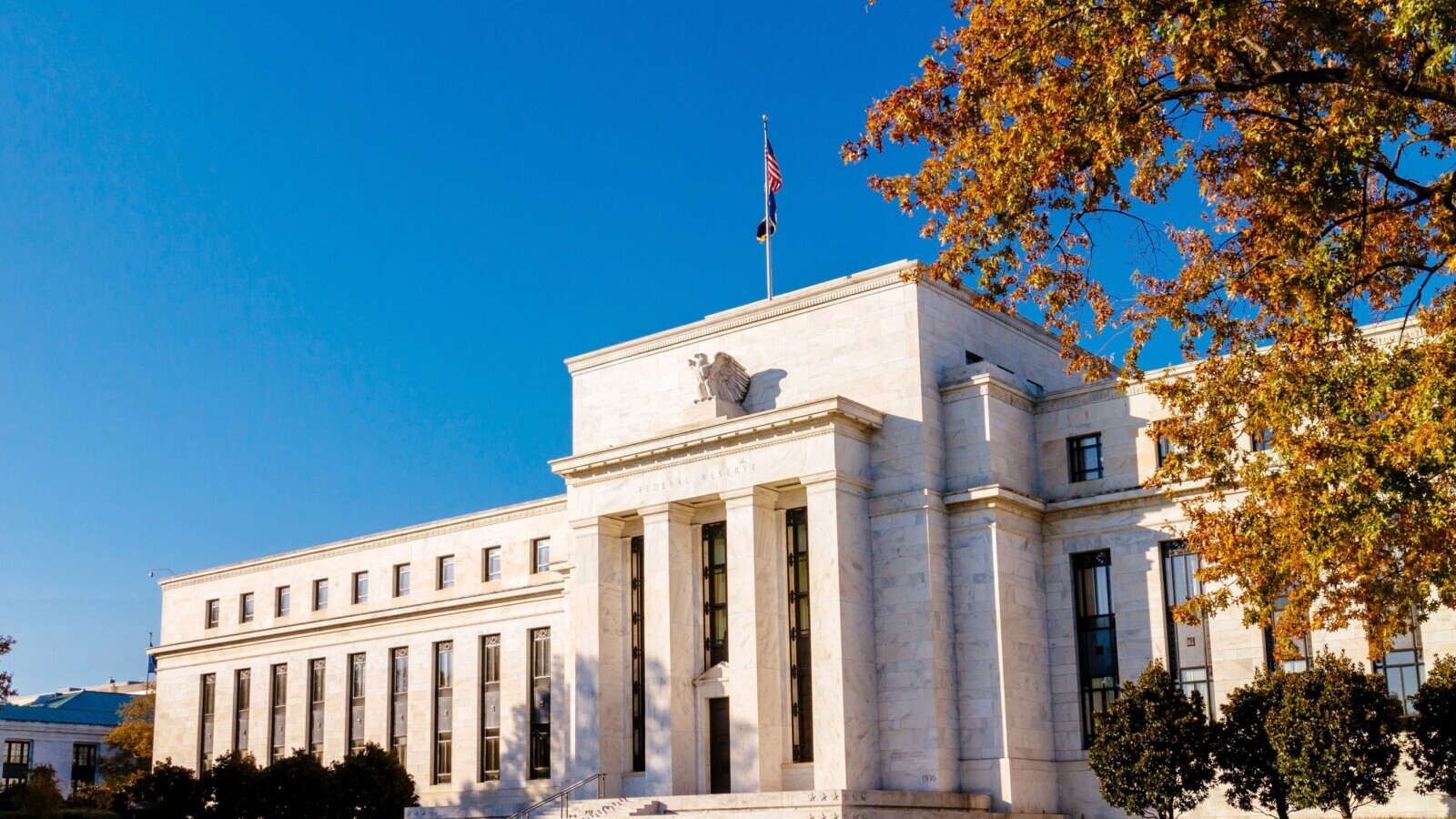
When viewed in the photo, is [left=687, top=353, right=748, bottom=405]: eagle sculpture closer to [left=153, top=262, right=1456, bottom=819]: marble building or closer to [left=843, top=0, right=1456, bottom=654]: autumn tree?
[left=153, top=262, right=1456, bottom=819]: marble building

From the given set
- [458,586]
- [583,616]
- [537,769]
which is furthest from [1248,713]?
[458,586]

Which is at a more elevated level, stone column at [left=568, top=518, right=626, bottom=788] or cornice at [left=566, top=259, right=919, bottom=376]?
cornice at [left=566, top=259, right=919, bottom=376]

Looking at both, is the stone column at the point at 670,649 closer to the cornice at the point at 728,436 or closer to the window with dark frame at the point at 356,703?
the cornice at the point at 728,436

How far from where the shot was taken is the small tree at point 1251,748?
36.5m

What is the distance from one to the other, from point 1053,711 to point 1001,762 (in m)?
3.21

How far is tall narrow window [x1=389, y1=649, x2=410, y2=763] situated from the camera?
63.7 metres

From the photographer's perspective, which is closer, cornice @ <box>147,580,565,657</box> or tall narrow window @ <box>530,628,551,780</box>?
tall narrow window @ <box>530,628,551,780</box>

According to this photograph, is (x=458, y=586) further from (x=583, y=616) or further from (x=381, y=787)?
(x=583, y=616)

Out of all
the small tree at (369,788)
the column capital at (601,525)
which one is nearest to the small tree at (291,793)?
the small tree at (369,788)

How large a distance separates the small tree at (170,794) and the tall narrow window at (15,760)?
123 ft

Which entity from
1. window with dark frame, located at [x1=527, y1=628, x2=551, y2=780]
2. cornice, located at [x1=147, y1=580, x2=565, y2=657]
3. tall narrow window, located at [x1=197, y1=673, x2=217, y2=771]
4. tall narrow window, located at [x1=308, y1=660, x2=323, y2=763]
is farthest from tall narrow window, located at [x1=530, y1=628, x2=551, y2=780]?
tall narrow window, located at [x1=197, y1=673, x2=217, y2=771]

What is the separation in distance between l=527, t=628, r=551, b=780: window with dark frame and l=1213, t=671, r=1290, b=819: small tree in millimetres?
27922

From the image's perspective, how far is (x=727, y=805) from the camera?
40.3 metres

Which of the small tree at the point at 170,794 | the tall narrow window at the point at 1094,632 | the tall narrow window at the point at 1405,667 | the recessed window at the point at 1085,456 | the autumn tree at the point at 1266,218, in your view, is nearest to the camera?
the autumn tree at the point at 1266,218
